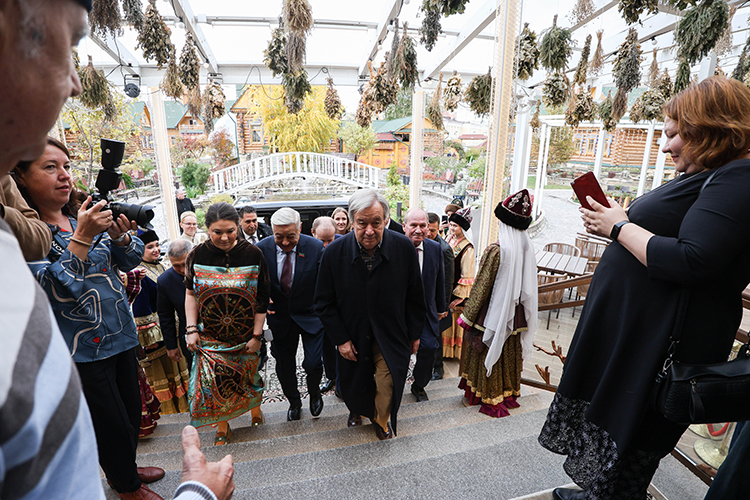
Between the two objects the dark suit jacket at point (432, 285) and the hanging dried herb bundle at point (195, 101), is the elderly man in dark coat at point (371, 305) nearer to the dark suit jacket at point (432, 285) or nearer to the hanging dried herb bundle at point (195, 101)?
the dark suit jacket at point (432, 285)

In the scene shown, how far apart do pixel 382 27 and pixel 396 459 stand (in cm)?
520

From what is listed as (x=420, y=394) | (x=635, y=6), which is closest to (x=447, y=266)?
(x=420, y=394)

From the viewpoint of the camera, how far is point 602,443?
1634mm

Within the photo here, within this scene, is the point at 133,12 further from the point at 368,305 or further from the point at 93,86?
the point at 368,305

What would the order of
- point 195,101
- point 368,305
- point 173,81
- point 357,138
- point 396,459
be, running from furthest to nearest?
1. point 357,138
2. point 195,101
3. point 173,81
4. point 368,305
5. point 396,459

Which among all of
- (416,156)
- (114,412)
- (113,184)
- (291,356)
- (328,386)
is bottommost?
(328,386)

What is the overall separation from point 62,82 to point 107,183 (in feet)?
6.00

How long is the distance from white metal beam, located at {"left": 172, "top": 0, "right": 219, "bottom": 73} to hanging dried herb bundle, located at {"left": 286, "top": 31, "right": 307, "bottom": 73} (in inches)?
49.7

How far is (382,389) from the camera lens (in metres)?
2.75

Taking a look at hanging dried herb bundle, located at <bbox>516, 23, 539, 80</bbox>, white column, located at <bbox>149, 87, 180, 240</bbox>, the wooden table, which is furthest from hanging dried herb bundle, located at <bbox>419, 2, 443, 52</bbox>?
white column, located at <bbox>149, 87, 180, 240</bbox>

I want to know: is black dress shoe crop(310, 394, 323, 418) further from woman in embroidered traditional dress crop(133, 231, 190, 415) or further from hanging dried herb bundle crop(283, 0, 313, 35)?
hanging dried herb bundle crop(283, 0, 313, 35)

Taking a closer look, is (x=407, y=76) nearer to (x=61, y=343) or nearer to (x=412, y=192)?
(x=412, y=192)

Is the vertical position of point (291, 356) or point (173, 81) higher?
point (173, 81)

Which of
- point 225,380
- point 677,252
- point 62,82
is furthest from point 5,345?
point 225,380
